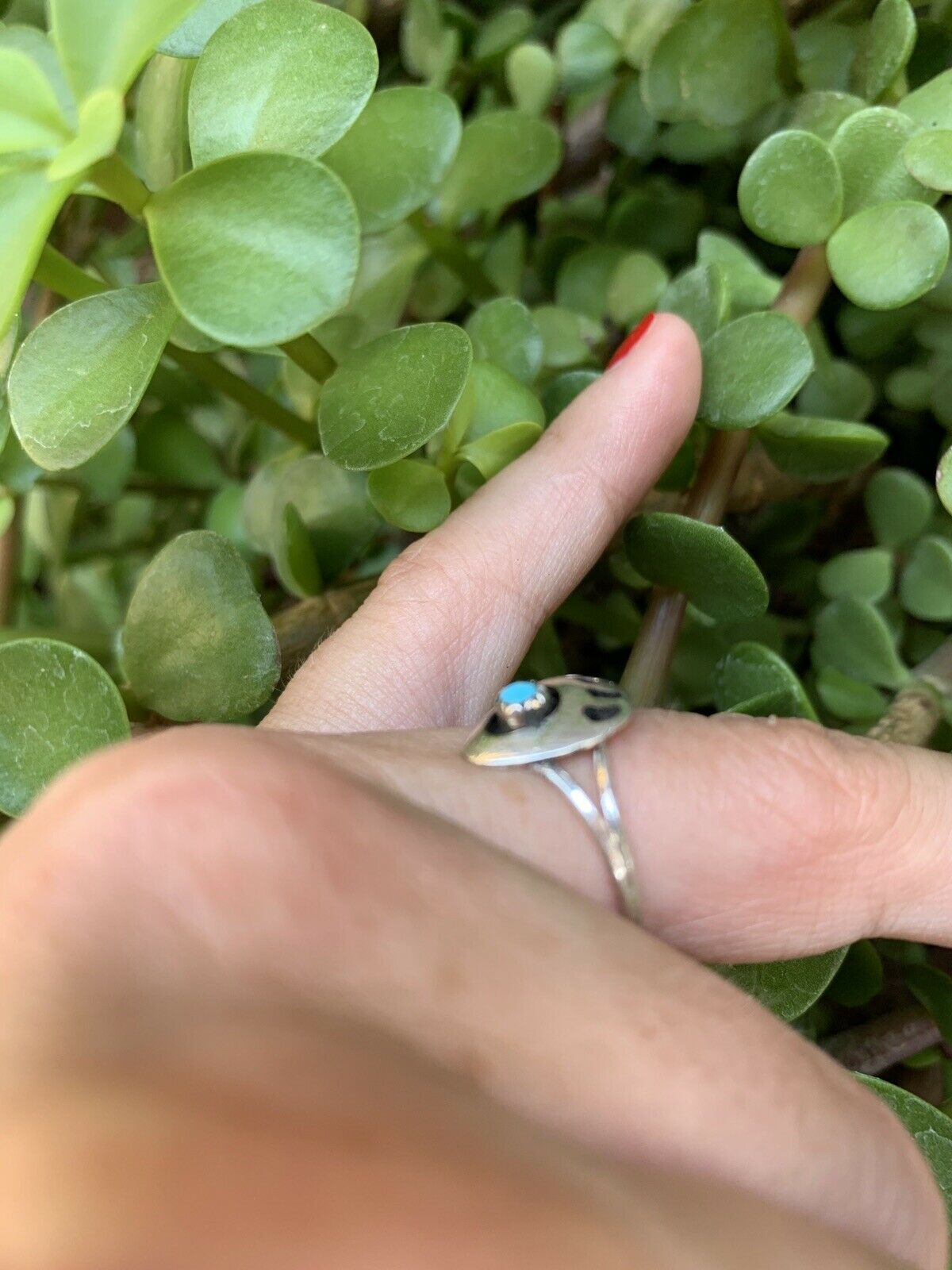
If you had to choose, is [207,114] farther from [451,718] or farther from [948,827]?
[948,827]

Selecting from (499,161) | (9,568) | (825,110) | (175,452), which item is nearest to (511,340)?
(499,161)

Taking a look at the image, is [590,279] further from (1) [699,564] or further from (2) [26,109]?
(2) [26,109]

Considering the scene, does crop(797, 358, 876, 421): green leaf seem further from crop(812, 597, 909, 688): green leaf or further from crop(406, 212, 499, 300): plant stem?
crop(406, 212, 499, 300): plant stem

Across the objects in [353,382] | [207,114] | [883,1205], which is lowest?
[883,1205]

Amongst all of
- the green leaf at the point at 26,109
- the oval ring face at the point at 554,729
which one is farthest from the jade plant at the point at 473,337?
the oval ring face at the point at 554,729

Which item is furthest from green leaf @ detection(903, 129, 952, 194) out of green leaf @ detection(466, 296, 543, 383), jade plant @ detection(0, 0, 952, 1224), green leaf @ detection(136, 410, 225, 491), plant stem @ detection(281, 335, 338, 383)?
green leaf @ detection(136, 410, 225, 491)

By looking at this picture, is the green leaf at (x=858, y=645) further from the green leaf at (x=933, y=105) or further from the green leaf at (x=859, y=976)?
the green leaf at (x=933, y=105)

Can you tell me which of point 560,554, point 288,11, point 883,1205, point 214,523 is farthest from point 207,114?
point 883,1205
